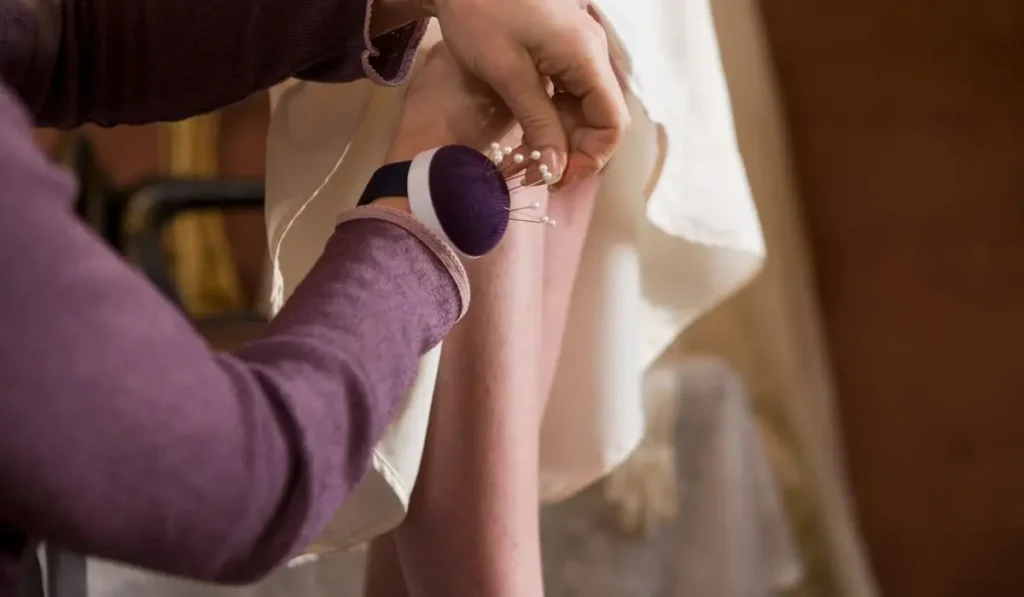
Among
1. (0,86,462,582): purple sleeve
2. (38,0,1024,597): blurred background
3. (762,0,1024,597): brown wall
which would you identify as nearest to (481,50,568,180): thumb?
(0,86,462,582): purple sleeve

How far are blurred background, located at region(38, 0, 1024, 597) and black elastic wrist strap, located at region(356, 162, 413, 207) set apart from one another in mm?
633

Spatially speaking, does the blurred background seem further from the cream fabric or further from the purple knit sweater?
the purple knit sweater

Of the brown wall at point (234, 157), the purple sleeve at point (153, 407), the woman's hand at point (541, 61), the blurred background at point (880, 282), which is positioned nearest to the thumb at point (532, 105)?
the woman's hand at point (541, 61)

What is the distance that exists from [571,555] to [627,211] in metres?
0.38

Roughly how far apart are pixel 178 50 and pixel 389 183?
17 cm

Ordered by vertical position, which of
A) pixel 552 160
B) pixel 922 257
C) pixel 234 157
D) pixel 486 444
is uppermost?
pixel 552 160

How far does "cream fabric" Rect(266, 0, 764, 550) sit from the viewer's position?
19.5 inches

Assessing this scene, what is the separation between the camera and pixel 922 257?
1160mm

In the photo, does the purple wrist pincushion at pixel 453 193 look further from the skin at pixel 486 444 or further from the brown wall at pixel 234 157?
the brown wall at pixel 234 157

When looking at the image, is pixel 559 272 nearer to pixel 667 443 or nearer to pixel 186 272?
pixel 667 443

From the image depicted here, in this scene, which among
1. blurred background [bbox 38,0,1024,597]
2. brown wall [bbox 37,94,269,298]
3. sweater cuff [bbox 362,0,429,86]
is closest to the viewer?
sweater cuff [bbox 362,0,429,86]

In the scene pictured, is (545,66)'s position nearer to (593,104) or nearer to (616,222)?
(593,104)

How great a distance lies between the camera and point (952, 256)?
1.15 m

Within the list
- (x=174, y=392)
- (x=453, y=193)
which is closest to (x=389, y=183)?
(x=453, y=193)
